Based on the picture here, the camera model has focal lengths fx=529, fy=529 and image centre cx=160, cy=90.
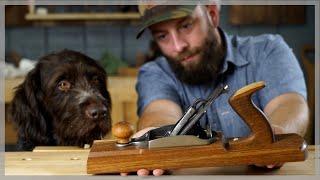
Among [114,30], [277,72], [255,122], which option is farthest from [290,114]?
[114,30]

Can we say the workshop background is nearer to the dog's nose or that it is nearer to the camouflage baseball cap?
the camouflage baseball cap

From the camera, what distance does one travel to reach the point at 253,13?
194 inches

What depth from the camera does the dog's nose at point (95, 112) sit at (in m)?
1.55

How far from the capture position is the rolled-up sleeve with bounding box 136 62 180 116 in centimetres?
198

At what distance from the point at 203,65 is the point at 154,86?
0.73 ft

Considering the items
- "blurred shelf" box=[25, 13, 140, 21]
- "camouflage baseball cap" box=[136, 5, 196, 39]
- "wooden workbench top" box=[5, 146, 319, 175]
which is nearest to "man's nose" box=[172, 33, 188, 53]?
"camouflage baseball cap" box=[136, 5, 196, 39]

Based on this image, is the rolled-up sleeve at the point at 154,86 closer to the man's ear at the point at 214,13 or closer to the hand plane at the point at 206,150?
the man's ear at the point at 214,13

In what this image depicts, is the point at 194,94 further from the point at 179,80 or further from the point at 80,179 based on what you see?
the point at 80,179

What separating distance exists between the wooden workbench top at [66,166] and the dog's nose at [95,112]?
1.08 feet

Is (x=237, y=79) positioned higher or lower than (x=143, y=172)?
higher

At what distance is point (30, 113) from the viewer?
1627 millimetres

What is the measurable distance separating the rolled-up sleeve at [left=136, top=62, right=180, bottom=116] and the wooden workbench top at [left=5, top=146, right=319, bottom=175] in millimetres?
776

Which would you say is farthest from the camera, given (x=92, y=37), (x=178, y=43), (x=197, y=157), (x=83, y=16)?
(x=92, y=37)

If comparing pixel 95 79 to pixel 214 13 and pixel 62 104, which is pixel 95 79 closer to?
pixel 62 104
